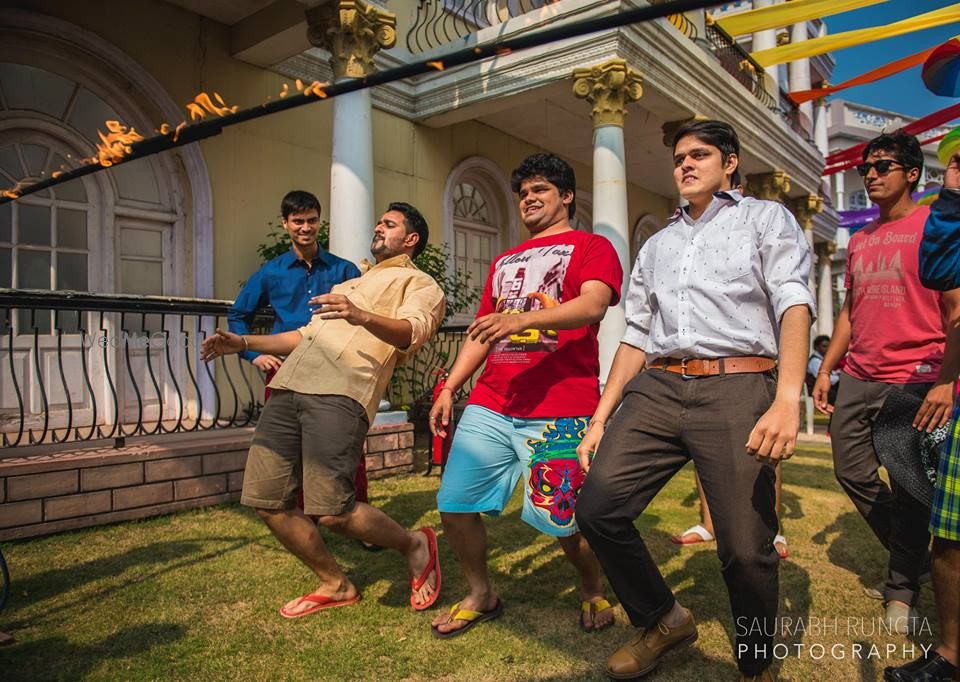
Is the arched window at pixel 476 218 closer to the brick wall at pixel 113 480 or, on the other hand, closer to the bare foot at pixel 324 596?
the brick wall at pixel 113 480

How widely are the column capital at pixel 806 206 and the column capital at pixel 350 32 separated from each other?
39.4ft

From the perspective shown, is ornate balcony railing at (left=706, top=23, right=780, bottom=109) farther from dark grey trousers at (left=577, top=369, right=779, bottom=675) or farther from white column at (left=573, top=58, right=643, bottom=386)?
dark grey trousers at (left=577, top=369, right=779, bottom=675)

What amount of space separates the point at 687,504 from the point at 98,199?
6545 mm

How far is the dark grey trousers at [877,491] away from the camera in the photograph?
2990 millimetres

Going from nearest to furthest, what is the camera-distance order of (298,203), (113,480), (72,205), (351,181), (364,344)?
(364,344) → (298,203) → (113,480) → (72,205) → (351,181)

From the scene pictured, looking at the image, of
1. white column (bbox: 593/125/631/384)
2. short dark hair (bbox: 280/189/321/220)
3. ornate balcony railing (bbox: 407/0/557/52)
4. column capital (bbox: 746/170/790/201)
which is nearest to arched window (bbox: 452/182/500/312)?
ornate balcony railing (bbox: 407/0/557/52)

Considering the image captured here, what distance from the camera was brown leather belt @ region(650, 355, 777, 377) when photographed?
225 cm

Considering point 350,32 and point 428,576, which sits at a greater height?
point 350,32

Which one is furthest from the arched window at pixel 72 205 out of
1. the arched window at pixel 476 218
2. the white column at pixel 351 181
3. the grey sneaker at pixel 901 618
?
the grey sneaker at pixel 901 618

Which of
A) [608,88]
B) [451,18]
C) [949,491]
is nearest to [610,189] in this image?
[608,88]

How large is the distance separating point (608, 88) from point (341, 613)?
7009 mm

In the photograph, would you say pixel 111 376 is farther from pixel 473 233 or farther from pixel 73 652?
pixel 473 233

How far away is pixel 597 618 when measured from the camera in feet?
9.29

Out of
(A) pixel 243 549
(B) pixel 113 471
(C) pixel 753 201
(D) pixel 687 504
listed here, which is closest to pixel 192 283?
(B) pixel 113 471
